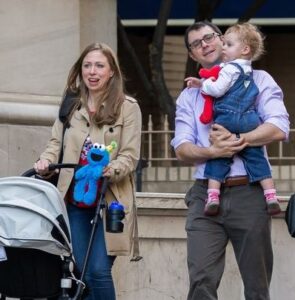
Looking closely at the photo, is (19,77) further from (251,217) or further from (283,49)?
(283,49)

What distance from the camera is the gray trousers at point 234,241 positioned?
5.82 metres

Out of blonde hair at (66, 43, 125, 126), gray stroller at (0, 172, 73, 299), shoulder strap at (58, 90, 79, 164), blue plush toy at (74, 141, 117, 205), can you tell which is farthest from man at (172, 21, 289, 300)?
shoulder strap at (58, 90, 79, 164)

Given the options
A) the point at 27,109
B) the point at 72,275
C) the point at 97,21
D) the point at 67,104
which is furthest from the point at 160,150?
the point at 72,275

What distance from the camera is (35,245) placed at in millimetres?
5621

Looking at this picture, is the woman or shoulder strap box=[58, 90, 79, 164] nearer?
the woman

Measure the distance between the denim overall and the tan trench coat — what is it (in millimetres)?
703

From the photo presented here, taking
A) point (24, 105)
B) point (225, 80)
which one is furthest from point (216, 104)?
point (24, 105)

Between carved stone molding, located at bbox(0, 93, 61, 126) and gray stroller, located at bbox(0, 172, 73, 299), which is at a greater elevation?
carved stone molding, located at bbox(0, 93, 61, 126)

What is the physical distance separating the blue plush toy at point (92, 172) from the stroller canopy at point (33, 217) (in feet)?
1.10

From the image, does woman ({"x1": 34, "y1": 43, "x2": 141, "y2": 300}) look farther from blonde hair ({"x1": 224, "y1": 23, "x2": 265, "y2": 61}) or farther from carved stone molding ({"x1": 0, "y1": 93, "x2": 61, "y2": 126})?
carved stone molding ({"x1": 0, "y1": 93, "x2": 61, "y2": 126})

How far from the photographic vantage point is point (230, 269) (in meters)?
8.02

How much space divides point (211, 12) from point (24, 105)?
4872mm

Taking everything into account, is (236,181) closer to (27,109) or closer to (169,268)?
(169,268)

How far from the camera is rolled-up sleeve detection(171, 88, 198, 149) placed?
6047mm
